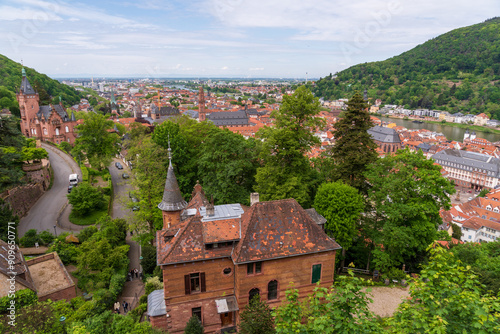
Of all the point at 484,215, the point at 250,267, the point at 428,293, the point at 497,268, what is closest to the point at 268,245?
the point at 250,267

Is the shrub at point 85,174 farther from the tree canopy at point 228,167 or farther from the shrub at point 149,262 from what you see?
the shrub at point 149,262

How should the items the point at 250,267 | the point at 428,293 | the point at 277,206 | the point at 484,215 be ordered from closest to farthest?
the point at 428,293 → the point at 250,267 → the point at 277,206 → the point at 484,215

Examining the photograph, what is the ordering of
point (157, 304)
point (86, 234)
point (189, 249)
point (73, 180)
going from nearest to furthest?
point (189, 249) < point (157, 304) < point (86, 234) < point (73, 180)

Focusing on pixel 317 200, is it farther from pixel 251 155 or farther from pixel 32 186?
pixel 32 186

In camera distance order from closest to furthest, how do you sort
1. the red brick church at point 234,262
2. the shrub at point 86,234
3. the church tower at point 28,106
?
1. the red brick church at point 234,262
2. the shrub at point 86,234
3. the church tower at point 28,106

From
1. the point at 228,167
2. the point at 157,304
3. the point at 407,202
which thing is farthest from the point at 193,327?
the point at 407,202

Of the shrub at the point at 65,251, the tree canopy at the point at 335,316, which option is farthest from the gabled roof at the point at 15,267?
the tree canopy at the point at 335,316

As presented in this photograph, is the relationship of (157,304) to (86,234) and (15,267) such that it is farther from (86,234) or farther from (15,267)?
(86,234)
